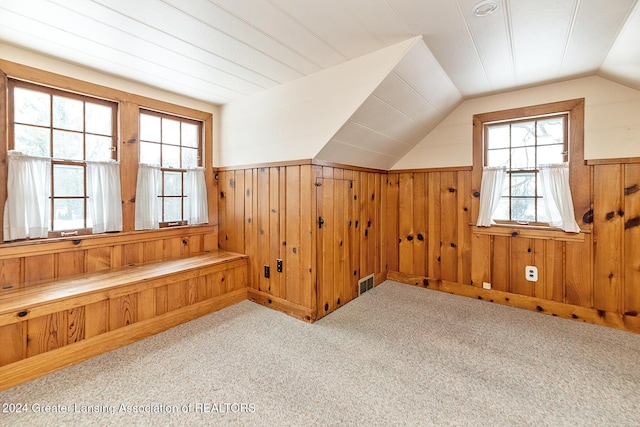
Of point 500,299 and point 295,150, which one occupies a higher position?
point 295,150

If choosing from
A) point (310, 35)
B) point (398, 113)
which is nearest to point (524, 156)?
point (398, 113)

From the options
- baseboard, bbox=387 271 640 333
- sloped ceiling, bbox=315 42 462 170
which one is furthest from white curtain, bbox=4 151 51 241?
baseboard, bbox=387 271 640 333

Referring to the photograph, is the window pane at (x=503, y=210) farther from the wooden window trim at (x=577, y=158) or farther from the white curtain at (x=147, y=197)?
the white curtain at (x=147, y=197)

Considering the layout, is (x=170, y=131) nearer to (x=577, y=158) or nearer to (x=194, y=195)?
(x=194, y=195)

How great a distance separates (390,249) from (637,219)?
7.64 ft

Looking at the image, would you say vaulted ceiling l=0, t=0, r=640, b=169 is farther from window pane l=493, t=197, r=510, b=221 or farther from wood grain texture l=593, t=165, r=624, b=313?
window pane l=493, t=197, r=510, b=221

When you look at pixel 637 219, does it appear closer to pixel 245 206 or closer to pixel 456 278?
pixel 456 278

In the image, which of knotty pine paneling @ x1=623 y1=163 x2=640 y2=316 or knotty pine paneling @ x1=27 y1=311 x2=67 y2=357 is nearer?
knotty pine paneling @ x1=27 y1=311 x2=67 y2=357

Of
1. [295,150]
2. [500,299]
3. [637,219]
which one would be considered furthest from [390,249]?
[637,219]

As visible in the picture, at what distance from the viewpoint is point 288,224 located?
2.71 meters

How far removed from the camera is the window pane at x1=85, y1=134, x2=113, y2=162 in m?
2.44

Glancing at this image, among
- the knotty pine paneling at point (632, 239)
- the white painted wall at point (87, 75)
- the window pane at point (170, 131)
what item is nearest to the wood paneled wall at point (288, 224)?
the window pane at point (170, 131)

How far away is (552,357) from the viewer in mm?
1962

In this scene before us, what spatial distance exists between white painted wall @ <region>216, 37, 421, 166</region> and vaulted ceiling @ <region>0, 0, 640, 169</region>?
82 mm
